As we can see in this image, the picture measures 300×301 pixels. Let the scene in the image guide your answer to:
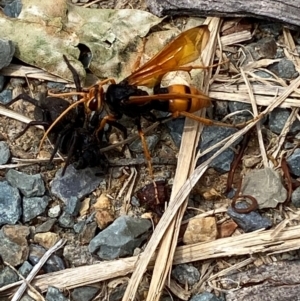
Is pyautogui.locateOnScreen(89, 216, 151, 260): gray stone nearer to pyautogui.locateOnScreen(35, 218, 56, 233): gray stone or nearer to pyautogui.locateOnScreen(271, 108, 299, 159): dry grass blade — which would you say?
pyautogui.locateOnScreen(35, 218, 56, 233): gray stone

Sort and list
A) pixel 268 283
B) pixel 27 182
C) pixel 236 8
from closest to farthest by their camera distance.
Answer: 1. pixel 268 283
2. pixel 27 182
3. pixel 236 8

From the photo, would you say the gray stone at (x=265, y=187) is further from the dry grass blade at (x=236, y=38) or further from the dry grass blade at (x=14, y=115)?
the dry grass blade at (x=14, y=115)

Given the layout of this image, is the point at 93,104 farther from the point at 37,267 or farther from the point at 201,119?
the point at 37,267

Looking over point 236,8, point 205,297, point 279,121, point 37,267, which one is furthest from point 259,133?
point 37,267

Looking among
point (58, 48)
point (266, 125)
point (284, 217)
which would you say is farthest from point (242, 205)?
point (58, 48)

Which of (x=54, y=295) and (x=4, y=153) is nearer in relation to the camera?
(x=54, y=295)

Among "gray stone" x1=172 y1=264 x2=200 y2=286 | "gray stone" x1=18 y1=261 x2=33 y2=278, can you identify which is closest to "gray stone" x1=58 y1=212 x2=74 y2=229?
"gray stone" x1=18 y1=261 x2=33 y2=278

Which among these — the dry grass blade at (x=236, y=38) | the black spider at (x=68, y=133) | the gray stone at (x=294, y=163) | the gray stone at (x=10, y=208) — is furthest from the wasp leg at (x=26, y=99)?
the gray stone at (x=294, y=163)
